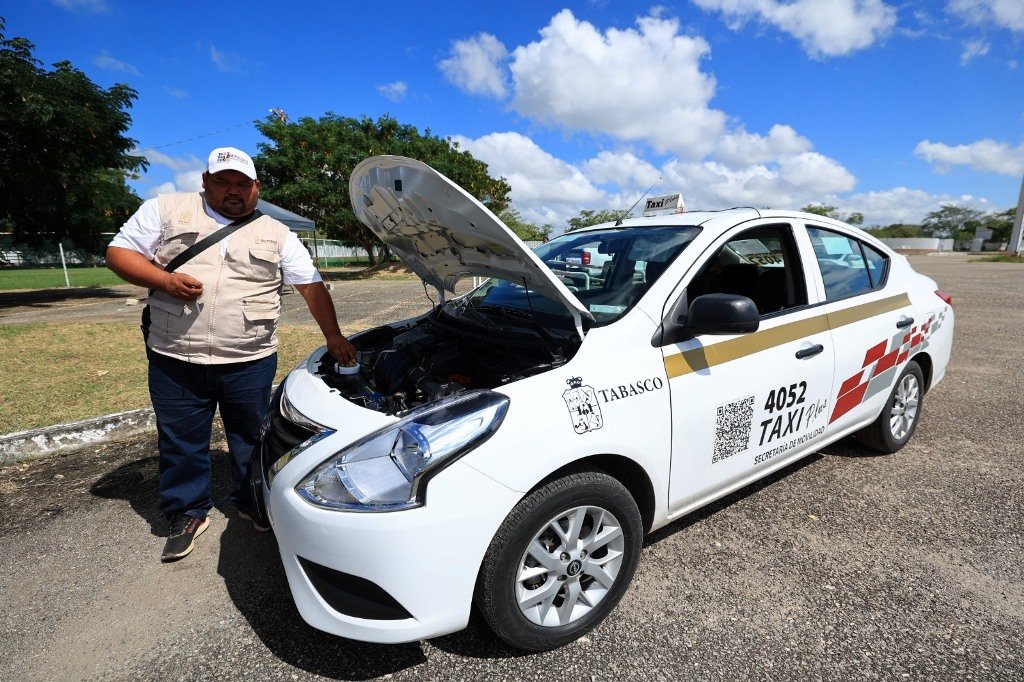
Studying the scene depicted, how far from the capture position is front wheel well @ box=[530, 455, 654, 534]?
182 cm

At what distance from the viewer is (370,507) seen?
61.8 inches

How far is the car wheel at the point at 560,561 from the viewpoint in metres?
1.68

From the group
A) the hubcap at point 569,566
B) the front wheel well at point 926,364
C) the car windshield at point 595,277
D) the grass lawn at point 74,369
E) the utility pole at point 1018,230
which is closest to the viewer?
the hubcap at point 569,566

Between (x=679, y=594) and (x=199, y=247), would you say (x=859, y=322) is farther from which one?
(x=199, y=247)

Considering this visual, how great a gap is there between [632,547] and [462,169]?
75.7 feet

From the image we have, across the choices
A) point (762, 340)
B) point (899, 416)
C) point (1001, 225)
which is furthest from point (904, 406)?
point (1001, 225)

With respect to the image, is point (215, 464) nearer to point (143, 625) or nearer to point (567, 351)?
point (143, 625)

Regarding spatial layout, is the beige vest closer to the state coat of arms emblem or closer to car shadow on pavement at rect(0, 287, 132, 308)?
the state coat of arms emblem

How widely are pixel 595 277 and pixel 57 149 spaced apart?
1386 cm

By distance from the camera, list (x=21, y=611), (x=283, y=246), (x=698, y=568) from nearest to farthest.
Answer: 1. (x=21, y=611)
2. (x=698, y=568)
3. (x=283, y=246)

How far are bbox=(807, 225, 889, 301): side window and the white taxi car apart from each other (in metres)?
0.02

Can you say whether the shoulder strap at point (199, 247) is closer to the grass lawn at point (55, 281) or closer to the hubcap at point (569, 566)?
the hubcap at point (569, 566)

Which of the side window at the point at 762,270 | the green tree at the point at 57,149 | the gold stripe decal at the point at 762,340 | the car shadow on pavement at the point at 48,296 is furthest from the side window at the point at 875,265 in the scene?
the car shadow on pavement at the point at 48,296

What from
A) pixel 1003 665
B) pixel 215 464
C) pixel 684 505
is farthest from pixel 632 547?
pixel 215 464
